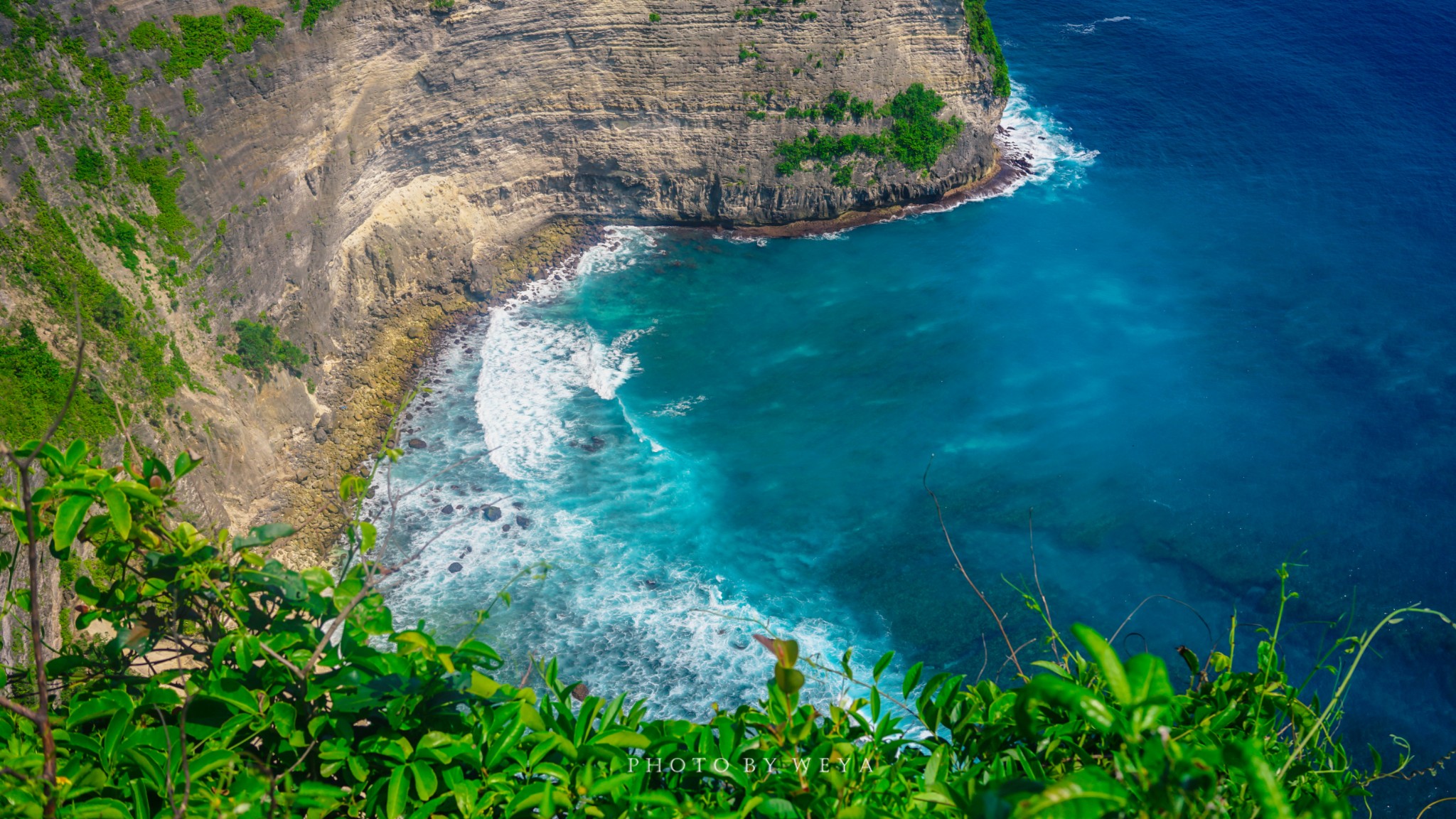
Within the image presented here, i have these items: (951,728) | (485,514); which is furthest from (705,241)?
(951,728)

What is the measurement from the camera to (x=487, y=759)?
20.1 ft

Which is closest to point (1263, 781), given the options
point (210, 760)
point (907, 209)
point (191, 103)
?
point (210, 760)

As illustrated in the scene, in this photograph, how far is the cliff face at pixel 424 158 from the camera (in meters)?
27.0

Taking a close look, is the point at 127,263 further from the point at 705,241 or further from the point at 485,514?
the point at 705,241

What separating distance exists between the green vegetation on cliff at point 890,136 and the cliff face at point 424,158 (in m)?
0.50

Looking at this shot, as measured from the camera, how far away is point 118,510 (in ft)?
20.9

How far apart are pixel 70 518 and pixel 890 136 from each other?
42.0 meters

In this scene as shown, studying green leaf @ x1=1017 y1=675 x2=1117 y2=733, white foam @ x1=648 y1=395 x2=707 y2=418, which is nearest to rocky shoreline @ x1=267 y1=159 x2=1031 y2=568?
white foam @ x1=648 y1=395 x2=707 y2=418

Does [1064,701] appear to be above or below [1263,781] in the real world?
below

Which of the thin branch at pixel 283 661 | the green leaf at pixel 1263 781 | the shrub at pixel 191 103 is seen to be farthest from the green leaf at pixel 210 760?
the shrub at pixel 191 103

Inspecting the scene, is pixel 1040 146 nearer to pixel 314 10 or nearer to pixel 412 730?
pixel 314 10

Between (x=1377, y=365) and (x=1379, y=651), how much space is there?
14.5m

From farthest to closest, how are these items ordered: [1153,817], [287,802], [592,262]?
[592,262] < [287,802] < [1153,817]

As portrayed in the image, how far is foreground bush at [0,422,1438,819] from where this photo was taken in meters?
5.69
